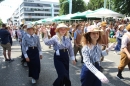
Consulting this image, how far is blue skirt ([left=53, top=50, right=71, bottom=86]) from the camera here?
4.58 m

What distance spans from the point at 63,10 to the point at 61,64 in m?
66.6

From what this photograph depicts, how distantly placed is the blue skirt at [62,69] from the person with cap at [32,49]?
Answer: 159 centimetres

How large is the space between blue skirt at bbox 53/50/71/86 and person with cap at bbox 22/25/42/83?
5.21ft

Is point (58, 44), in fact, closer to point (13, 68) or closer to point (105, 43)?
point (105, 43)

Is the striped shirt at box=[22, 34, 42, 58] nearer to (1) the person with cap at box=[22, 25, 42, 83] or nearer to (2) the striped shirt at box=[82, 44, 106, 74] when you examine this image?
(1) the person with cap at box=[22, 25, 42, 83]

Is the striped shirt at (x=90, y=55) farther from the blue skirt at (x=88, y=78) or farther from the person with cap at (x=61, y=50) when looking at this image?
the person with cap at (x=61, y=50)

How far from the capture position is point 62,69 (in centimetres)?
466

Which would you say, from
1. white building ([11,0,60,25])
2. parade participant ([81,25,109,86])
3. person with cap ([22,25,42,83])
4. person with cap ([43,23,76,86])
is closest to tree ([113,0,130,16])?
person with cap ([22,25,42,83])

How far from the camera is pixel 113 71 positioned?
7.48 m

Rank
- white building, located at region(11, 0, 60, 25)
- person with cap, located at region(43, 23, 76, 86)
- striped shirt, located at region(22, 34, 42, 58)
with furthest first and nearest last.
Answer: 1. white building, located at region(11, 0, 60, 25)
2. striped shirt, located at region(22, 34, 42, 58)
3. person with cap, located at region(43, 23, 76, 86)

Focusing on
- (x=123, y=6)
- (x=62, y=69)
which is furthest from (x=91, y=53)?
(x=123, y=6)

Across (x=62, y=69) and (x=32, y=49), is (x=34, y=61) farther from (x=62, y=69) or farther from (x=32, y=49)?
(x=62, y=69)

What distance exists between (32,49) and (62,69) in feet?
6.07

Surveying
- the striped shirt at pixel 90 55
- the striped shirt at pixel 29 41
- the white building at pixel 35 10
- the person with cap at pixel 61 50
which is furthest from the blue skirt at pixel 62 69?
the white building at pixel 35 10
